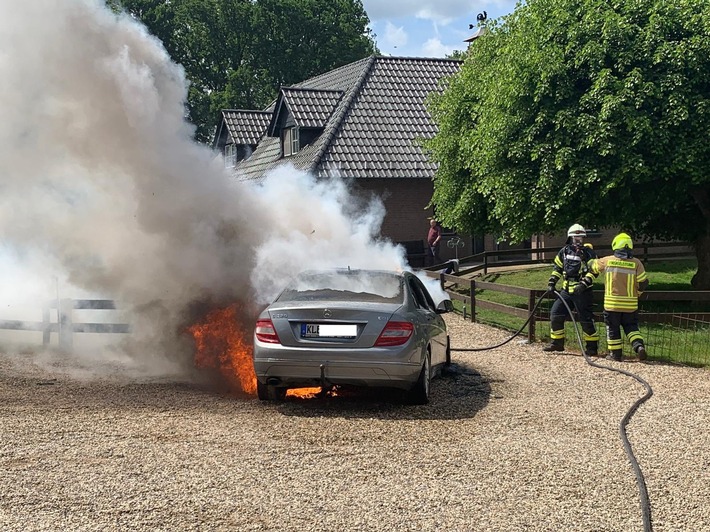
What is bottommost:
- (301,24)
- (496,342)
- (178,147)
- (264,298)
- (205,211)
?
(496,342)

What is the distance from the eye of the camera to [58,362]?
12.6m

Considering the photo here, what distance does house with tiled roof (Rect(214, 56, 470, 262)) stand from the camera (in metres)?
30.0

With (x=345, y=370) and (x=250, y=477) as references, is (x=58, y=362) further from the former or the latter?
(x=250, y=477)

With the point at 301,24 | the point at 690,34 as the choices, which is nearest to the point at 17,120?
the point at 690,34

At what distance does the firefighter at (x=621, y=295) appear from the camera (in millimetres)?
12547

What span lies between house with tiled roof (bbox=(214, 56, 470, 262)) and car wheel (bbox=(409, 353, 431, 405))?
20.1 meters

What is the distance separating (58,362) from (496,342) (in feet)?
22.5

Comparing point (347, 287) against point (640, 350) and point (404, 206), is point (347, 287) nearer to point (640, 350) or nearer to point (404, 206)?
point (640, 350)

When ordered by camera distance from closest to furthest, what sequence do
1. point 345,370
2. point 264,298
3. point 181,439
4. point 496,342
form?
point 181,439 → point 345,370 → point 264,298 → point 496,342

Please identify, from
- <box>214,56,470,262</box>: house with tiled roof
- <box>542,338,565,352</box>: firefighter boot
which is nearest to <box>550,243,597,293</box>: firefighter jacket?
<box>542,338,565,352</box>: firefighter boot

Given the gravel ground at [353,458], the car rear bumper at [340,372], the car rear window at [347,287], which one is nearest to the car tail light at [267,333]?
the car rear bumper at [340,372]

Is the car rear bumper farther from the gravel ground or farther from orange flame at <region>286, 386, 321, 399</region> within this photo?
orange flame at <region>286, 386, 321, 399</region>

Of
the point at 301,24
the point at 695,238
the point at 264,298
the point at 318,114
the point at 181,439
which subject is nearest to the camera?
the point at 181,439

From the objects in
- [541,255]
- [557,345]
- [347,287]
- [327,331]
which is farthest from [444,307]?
[541,255]
